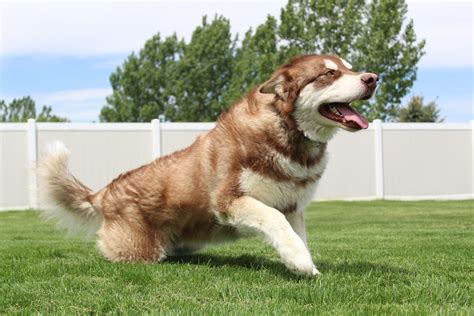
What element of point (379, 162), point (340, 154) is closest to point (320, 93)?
point (340, 154)

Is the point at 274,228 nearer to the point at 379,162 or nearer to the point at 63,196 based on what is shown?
the point at 63,196

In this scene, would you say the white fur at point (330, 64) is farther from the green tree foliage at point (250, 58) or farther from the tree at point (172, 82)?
the tree at point (172, 82)

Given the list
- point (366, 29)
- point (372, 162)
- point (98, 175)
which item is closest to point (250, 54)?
point (366, 29)

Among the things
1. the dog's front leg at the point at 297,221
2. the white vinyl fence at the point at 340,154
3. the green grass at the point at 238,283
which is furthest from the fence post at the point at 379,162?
the dog's front leg at the point at 297,221

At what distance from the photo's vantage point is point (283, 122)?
5031 millimetres

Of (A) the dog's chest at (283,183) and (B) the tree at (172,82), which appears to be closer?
(A) the dog's chest at (283,183)

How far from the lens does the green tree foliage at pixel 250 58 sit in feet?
104

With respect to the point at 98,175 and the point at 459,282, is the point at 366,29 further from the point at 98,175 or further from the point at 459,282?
the point at 459,282

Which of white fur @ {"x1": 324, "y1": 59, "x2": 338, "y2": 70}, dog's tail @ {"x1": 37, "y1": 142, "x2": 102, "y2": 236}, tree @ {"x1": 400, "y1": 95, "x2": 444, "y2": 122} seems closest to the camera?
white fur @ {"x1": 324, "y1": 59, "x2": 338, "y2": 70}

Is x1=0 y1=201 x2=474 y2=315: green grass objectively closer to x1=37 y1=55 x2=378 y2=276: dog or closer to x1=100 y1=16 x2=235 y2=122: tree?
x1=37 y1=55 x2=378 y2=276: dog

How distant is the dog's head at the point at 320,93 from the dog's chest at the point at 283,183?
27 centimetres

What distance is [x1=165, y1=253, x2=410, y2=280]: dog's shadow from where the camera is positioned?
17.1ft

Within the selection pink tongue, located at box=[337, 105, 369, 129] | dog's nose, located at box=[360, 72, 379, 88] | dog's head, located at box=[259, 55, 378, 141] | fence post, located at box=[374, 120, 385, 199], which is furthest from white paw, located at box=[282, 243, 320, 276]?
fence post, located at box=[374, 120, 385, 199]

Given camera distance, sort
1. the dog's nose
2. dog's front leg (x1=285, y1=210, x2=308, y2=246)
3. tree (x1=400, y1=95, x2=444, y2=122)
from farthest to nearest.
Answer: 1. tree (x1=400, y1=95, x2=444, y2=122)
2. dog's front leg (x1=285, y1=210, x2=308, y2=246)
3. the dog's nose
